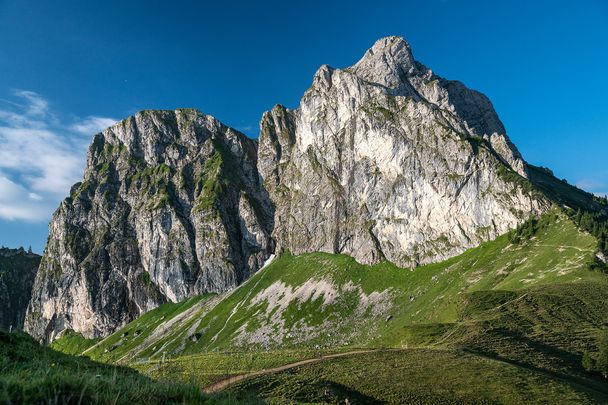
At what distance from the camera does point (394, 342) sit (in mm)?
92625

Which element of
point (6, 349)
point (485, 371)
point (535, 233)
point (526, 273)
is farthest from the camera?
point (535, 233)

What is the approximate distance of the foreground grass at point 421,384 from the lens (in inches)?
1754

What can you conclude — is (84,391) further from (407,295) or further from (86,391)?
(407,295)

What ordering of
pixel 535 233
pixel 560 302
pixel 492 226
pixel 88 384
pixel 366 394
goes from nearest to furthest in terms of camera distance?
pixel 88 384
pixel 366 394
pixel 560 302
pixel 535 233
pixel 492 226

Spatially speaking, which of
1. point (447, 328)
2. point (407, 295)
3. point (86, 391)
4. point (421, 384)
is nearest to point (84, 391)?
point (86, 391)

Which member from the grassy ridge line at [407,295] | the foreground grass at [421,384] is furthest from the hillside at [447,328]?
the grassy ridge line at [407,295]

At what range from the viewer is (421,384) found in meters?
48.7

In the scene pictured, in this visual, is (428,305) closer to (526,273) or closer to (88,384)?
(526,273)

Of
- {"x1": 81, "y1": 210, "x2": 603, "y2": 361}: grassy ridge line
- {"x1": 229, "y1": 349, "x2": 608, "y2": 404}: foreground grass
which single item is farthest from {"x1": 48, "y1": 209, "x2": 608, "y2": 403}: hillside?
{"x1": 81, "y1": 210, "x2": 603, "y2": 361}: grassy ridge line

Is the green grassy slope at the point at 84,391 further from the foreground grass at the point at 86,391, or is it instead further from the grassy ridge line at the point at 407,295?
the grassy ridge line at the point at 407,295

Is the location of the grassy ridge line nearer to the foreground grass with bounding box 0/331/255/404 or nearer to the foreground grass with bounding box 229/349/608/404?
the foreground grass with bounding box 229/349/608/404

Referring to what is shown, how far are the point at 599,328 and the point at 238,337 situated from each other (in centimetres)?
13426

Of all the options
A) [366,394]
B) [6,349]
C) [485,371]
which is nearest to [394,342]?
[485,371]

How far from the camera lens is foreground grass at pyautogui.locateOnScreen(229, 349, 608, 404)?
1754 inches
